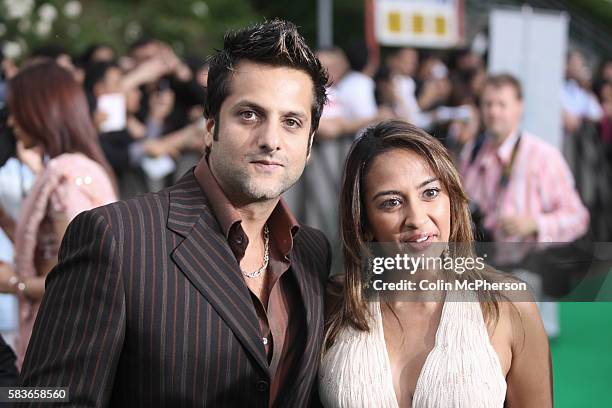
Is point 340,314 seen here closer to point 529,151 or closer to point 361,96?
point 529,151

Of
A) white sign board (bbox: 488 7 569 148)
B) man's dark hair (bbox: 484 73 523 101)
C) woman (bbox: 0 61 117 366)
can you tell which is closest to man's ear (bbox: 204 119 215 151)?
woman (bbox: 0 61 117 366)

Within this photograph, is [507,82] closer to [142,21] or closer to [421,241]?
[421,241]

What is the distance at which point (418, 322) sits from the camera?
2.56m

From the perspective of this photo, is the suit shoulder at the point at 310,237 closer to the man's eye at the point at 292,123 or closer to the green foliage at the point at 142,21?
the man's eye at the point at 292,123

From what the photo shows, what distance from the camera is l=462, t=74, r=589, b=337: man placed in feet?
17.8

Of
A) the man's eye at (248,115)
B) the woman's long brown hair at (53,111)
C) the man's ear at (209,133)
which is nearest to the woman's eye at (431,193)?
the man's eye at (248,115)

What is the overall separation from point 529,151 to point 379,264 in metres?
3.45

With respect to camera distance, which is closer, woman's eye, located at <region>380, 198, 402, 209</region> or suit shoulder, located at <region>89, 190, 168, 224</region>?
suit shoulder, located at <region>89, 190, 168, 224</region>

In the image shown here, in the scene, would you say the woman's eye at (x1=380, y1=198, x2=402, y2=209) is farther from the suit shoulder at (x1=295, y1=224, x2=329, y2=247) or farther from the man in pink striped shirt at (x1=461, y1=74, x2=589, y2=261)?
the man in pink striped shirt at (x1=461, y1=74, x2=589, y2=261)

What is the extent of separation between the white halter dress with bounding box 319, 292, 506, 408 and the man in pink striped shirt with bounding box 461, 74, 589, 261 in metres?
2.93

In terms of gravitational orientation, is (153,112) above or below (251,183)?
above

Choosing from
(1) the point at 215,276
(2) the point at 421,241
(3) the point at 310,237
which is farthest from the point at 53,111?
(2) the point at 421,241

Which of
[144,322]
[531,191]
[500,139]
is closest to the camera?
[144,322]

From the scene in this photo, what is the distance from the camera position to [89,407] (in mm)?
2178
